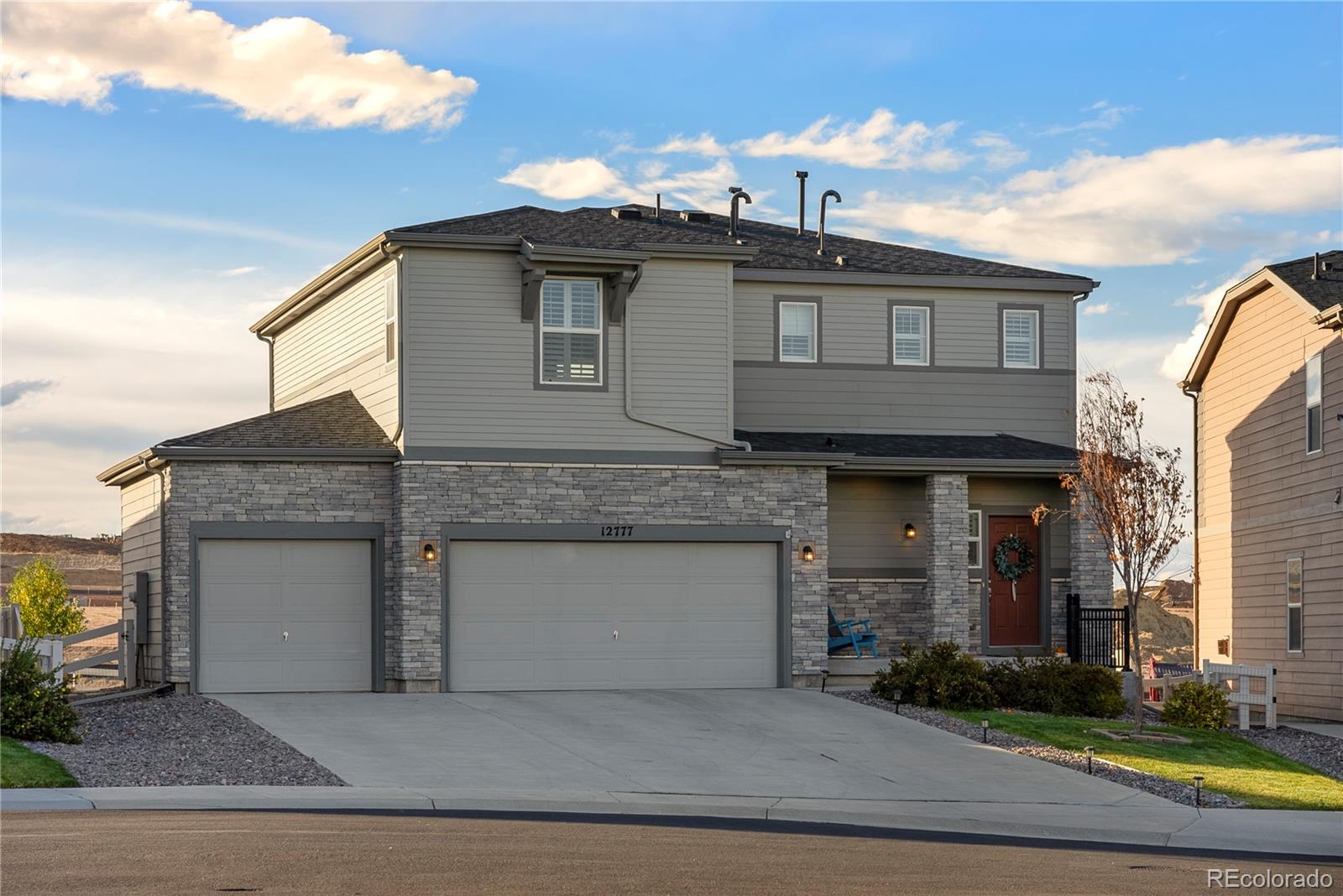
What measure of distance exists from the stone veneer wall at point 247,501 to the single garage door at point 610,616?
150cm

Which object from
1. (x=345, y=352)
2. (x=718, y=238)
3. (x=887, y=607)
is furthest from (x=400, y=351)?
(x=887, y=607)

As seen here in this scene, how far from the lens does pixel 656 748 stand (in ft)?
62.3

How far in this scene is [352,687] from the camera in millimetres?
23391

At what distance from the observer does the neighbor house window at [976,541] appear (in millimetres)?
27344

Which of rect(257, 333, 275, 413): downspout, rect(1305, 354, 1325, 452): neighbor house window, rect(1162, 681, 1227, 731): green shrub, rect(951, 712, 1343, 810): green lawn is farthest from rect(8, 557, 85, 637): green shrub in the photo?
rect(1305, 354, 1325, 452): neighbor house window

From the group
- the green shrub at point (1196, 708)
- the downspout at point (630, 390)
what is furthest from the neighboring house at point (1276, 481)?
the downspout at point (630, 390)

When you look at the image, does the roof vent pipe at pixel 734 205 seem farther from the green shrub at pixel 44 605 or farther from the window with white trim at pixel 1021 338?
the green shrub at pixel 44 605

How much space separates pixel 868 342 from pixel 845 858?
1661 centimetres

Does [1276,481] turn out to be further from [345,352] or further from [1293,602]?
[345,352]

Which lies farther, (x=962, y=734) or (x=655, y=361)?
(x=655, y=361)

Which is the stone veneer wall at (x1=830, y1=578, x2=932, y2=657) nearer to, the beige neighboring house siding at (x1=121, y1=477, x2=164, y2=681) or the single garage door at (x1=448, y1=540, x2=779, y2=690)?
the single garage door at (x1=448, y1=540, x2=779, y2=690)

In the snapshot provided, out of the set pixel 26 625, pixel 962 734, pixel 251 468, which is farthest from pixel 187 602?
pixel 26 625

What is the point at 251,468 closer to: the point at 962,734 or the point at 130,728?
the point at 130,728

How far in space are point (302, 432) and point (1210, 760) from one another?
13752mm
